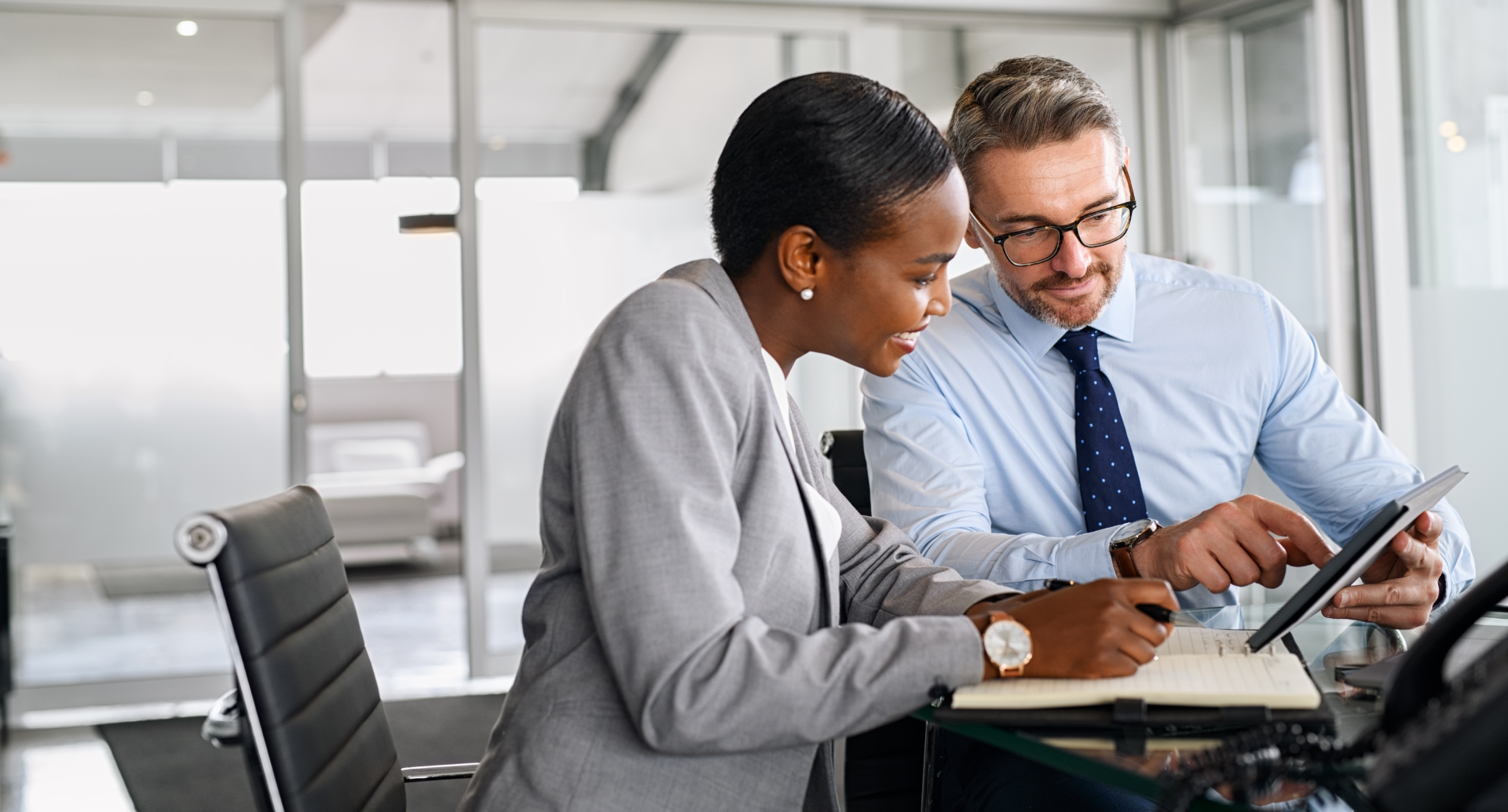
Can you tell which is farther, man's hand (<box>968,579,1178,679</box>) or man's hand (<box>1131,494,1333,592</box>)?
man's hand (<box>1131,494,1333,592</box>)

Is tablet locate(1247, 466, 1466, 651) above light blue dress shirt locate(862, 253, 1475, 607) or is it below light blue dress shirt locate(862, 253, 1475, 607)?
below

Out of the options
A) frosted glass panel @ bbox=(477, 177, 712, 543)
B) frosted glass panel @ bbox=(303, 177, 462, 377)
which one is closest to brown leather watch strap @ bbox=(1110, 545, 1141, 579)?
frosted glass panel @ bbox=(477, 177, 712, 543)

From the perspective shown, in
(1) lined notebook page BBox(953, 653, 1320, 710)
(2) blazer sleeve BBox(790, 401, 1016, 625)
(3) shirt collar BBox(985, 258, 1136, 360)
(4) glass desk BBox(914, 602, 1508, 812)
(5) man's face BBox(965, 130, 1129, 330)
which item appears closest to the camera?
(4) glass desk BBox(914, 602, 1508, 812)

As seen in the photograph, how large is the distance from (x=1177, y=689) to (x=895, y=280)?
0.46m

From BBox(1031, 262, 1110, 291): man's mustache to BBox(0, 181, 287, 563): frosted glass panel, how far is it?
134 inches

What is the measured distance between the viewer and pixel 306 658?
125 centimetres

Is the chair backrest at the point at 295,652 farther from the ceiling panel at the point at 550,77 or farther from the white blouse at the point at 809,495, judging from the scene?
the ceiling panel at the point at 550,77

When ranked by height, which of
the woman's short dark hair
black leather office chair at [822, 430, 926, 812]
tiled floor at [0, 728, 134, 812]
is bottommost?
tiled floor at [0, 728, 134, 812]

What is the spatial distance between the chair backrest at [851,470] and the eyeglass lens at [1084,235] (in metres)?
0.50

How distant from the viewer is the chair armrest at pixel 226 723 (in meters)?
1.26

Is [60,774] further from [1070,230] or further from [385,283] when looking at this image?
[385,283]

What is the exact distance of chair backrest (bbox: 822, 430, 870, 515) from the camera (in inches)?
85.8

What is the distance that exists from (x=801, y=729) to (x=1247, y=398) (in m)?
1.10

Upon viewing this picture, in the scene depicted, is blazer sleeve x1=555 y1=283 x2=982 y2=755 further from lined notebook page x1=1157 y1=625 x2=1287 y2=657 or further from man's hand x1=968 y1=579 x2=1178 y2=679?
lined notebook page x1=1157 y1=625 x2=1287 y2=657
